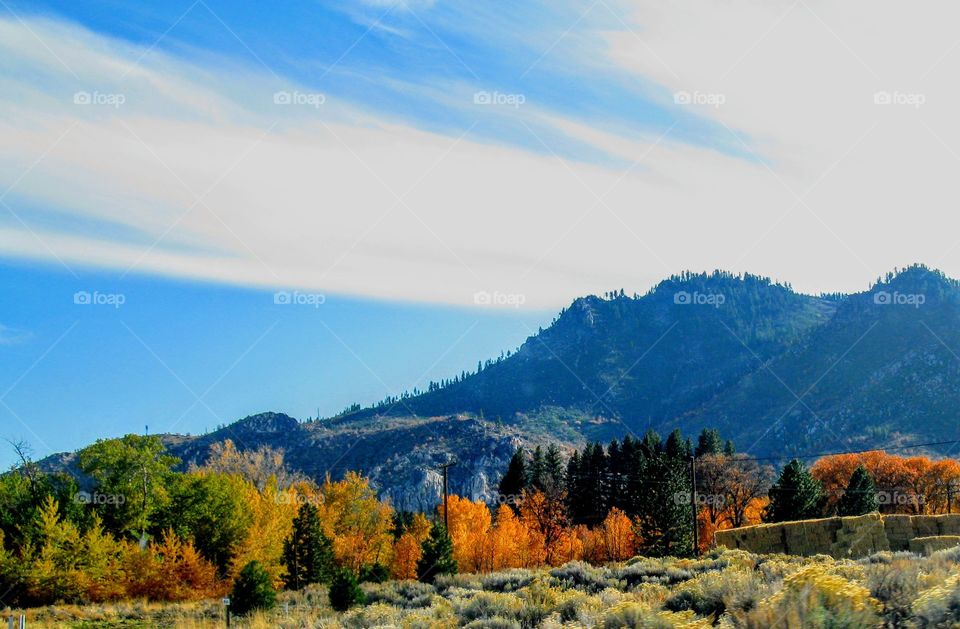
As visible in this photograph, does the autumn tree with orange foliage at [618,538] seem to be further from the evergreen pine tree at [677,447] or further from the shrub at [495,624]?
the shrub at [495,624]

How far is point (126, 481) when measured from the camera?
60.7 meters

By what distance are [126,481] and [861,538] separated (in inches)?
2014

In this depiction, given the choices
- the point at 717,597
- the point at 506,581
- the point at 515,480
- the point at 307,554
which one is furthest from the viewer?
the point at 515,480

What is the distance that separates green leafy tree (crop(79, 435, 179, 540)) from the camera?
5969 centimetres

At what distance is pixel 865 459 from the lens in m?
102

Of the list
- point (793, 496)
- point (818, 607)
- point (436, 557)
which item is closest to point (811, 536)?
point (436, 557)

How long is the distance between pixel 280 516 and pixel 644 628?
190 feet

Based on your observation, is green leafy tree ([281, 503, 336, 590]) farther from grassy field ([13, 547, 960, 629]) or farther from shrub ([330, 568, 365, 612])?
grassy field ([13, 547, 960, 629])

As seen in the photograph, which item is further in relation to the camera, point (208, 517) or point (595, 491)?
point (595, 491)

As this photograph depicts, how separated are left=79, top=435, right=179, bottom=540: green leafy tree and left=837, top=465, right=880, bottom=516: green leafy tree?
5646 cm

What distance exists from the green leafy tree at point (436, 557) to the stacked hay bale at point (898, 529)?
25.1 m

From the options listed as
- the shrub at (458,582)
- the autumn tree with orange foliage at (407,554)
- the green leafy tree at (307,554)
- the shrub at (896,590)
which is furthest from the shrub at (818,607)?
the autumn tree with orange foliage at (407,554)

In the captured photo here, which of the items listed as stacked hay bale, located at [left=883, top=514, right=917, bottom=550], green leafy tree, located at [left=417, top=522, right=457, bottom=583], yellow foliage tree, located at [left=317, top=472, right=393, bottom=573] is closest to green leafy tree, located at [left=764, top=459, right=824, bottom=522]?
green leafy tree, located at [left=417, top=522, right=457, bottom=583]

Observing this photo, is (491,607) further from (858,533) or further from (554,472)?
(554,472)
